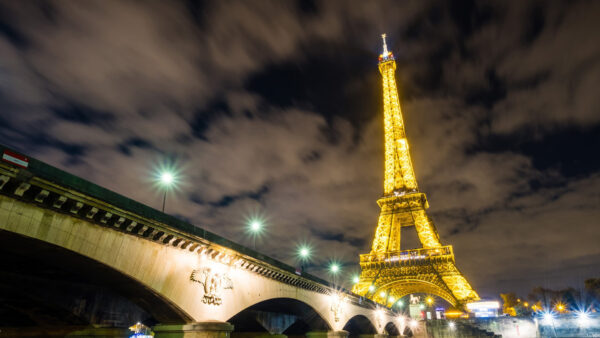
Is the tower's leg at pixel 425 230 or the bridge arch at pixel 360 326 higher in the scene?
the tower's leg at pixel 425 230

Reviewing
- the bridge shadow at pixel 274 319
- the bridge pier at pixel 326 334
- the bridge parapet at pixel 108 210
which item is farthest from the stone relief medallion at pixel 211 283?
the bridge pier at pixel 326 334

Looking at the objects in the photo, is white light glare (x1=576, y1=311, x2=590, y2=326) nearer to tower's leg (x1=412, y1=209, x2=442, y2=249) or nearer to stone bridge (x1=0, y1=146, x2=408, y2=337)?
tower's leg (x1=412, y1=209, x2=442, y2=249)

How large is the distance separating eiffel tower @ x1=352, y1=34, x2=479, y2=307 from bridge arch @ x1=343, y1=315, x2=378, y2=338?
40.7 ft

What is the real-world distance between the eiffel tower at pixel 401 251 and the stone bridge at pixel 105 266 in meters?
44.0

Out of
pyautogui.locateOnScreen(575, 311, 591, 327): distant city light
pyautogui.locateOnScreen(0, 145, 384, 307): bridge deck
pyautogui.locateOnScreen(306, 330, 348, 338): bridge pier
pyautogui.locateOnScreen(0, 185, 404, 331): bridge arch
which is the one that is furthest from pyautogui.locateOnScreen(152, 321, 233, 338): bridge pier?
pyautogui.locateOnScreen(575, 311, 591, 327): distant city light

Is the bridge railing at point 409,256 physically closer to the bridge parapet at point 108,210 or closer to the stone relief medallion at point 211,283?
the bridge parapet at point 108,210

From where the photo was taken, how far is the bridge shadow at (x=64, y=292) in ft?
36.1

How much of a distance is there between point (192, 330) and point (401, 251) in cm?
5512

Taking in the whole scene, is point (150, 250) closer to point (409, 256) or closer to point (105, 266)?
point (105, 266)

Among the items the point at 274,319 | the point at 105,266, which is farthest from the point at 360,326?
the point at 105,266

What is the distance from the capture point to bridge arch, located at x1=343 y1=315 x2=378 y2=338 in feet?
134

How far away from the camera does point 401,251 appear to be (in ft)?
208

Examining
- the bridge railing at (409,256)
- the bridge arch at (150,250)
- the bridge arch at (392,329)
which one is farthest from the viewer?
the bridge railing at (409,256)

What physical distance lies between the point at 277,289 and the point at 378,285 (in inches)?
1833
